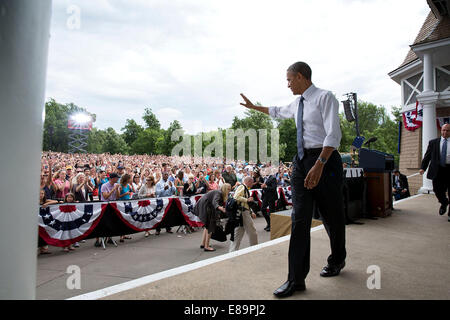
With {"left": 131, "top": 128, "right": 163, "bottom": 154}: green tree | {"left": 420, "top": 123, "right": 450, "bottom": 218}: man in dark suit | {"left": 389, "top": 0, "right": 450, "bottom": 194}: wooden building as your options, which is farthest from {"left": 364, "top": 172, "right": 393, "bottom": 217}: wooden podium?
{"left": 131, "top": 128, "right": 163, "bottom": 154}: green tree

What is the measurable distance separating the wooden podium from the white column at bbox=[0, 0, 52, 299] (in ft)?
19.9

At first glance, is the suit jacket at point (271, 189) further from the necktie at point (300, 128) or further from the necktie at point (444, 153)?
the necktie at point (300, 128)

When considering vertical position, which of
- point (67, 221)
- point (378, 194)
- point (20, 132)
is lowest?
point (67, 221)

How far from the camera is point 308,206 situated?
2266 millimetres

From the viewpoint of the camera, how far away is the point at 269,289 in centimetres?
223

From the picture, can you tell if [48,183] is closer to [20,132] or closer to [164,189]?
[164,189]

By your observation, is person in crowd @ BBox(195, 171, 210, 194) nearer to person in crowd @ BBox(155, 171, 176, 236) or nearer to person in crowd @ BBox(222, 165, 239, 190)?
person in crowd @ BBox(155, 171, 176, 236)

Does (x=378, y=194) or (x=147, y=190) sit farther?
(x=147, y=190)

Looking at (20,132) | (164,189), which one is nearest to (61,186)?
(164,189)

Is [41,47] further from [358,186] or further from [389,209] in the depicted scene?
[389,209]

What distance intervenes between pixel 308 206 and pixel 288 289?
0.69 m
